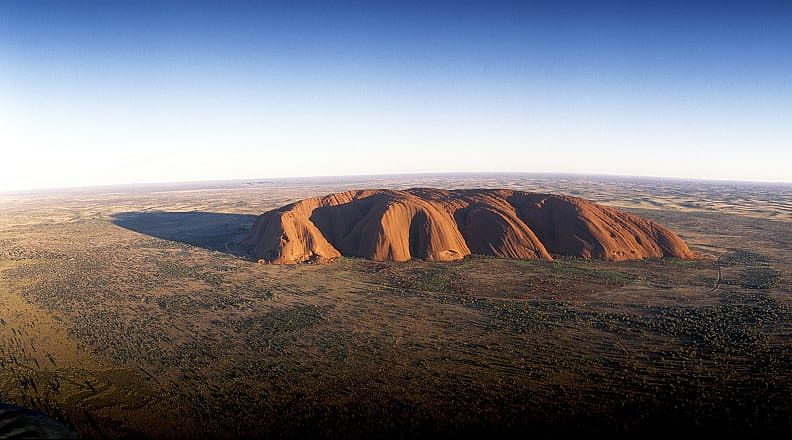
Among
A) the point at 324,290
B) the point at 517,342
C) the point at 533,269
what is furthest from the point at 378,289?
the point at 533,269

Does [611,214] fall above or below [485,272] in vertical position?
above

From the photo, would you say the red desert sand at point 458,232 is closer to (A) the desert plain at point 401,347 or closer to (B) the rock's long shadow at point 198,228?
(A) the desert plain at point 401,347

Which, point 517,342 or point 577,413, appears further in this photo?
point 517,342

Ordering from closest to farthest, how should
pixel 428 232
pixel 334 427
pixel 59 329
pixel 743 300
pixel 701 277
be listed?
pixel 334 427, pixel 59 329, pixel 743 300, pixel 701 277, pixel 428 232

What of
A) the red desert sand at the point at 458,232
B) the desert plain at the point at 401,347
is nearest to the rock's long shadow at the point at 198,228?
the red desert sand at the point at 458,232

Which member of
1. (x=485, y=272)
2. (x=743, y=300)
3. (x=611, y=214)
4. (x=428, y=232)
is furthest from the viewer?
(x=611, y=214)

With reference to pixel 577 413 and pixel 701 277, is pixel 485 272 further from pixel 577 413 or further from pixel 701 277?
pixel 577 413
